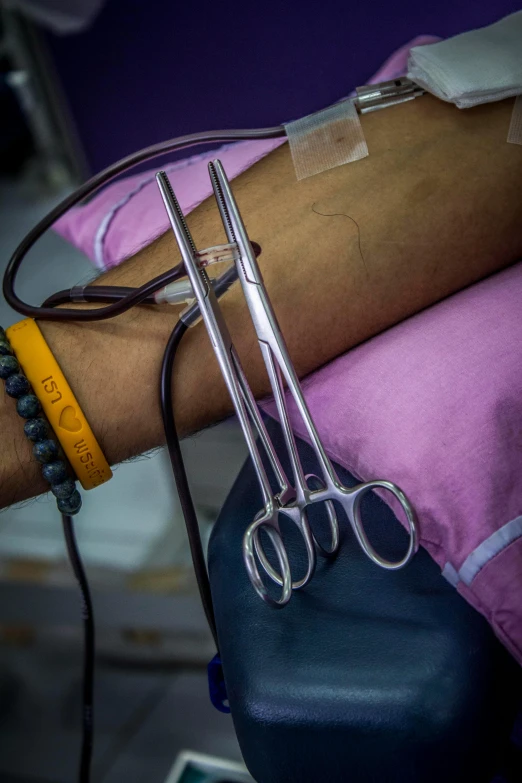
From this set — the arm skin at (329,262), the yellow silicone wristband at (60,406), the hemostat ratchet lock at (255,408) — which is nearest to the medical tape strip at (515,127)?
the arm skin at (329,262)

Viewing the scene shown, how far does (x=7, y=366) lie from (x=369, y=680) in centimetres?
35

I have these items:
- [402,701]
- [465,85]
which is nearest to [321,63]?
[465,85]

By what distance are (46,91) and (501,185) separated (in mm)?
1158

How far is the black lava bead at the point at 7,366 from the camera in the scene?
1.80ft

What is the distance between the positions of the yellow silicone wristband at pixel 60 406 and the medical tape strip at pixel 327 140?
29 cm

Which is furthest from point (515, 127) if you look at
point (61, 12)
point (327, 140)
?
point (61, 12)

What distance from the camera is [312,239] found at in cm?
63

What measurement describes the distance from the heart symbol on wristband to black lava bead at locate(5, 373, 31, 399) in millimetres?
35

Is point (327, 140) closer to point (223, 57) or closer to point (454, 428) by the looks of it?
point (454, 428)

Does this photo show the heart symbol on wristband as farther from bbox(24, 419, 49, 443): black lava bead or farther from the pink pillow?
the pink pillow

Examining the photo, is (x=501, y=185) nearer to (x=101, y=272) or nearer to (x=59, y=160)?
(x=101, y=272)

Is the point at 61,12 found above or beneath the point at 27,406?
above

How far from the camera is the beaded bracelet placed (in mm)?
548

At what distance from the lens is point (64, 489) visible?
565 millimetres
